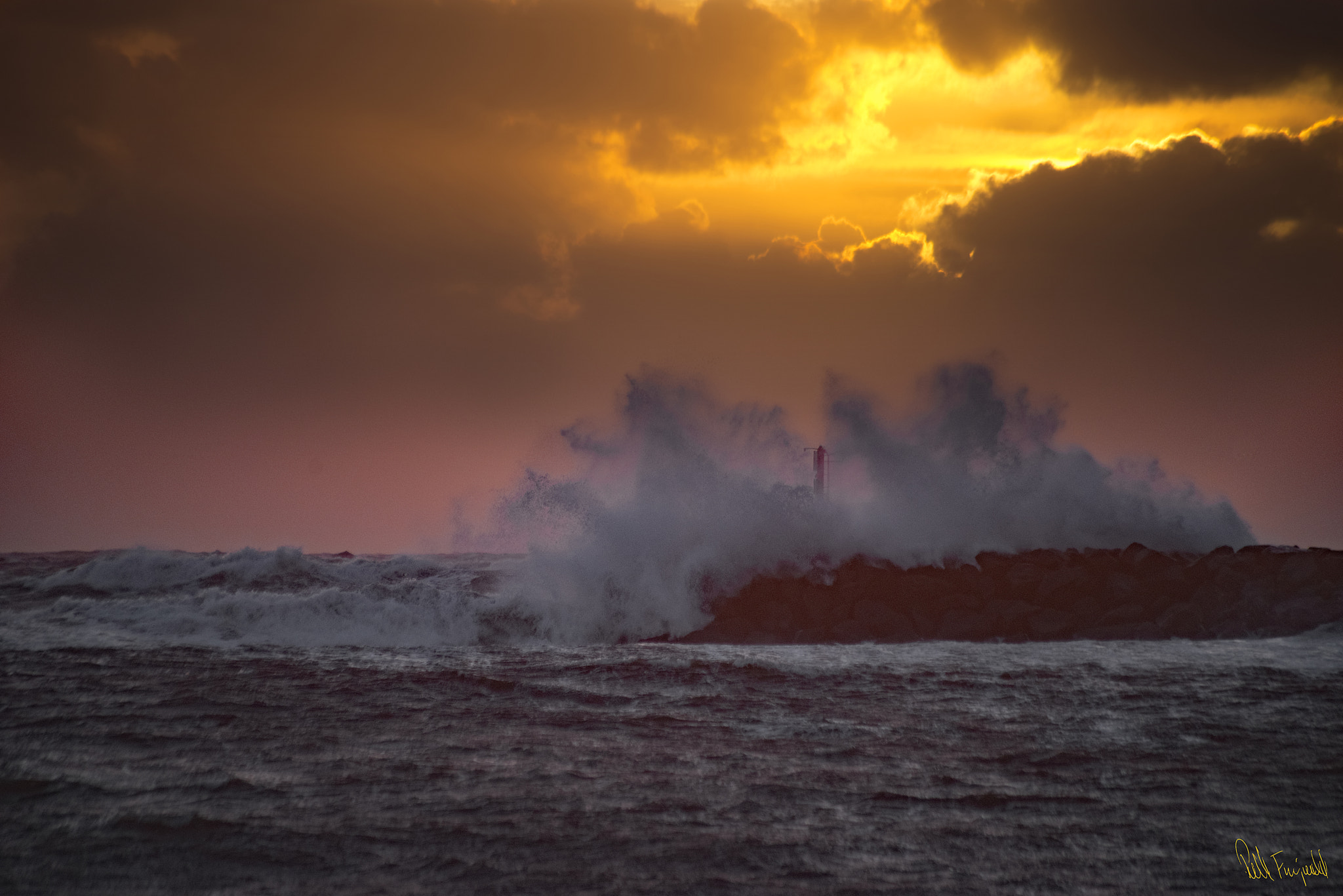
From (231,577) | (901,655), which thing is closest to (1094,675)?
(901,655)

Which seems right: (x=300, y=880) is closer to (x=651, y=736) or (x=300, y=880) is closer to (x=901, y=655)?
(x=651, y=736)

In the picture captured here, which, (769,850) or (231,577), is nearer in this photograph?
(769,850)

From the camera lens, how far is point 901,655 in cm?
1185

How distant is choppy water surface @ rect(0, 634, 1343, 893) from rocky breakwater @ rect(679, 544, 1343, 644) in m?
3.47

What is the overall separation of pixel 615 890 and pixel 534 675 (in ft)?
19.7

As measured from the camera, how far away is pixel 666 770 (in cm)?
631
